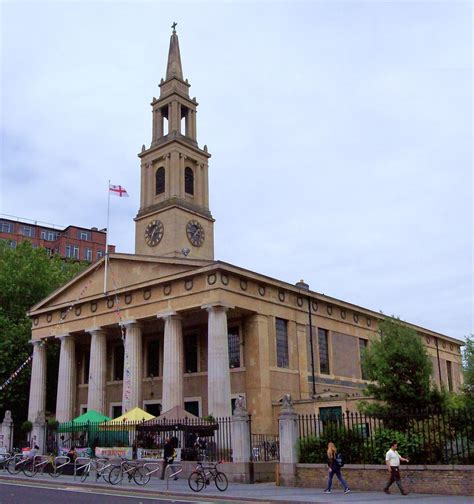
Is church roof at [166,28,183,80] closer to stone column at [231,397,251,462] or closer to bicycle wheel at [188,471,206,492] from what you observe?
stone column at [231,397,251,462]

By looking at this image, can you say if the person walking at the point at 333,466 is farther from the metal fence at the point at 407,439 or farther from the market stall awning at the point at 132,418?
the market stall awning at the point at 132,418

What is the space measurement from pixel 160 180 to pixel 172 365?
16.8 metres

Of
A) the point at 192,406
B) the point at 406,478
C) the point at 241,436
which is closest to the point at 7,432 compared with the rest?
the point at 192,406

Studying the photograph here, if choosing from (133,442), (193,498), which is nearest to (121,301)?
(133,442)

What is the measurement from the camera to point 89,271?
40312 mm

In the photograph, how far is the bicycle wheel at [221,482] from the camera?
20.5 m

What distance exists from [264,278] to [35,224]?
237 ft

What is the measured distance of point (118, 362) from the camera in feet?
138

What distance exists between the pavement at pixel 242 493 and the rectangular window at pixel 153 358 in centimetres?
1443

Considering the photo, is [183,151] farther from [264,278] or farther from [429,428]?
[429,428]

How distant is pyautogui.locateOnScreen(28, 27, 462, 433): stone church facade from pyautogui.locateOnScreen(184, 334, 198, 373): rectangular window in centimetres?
6

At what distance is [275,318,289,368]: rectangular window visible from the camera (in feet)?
117

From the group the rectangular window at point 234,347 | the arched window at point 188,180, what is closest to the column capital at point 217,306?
the rectangular window at point 234,347

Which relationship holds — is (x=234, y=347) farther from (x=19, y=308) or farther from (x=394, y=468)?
(x=19, y=308)
